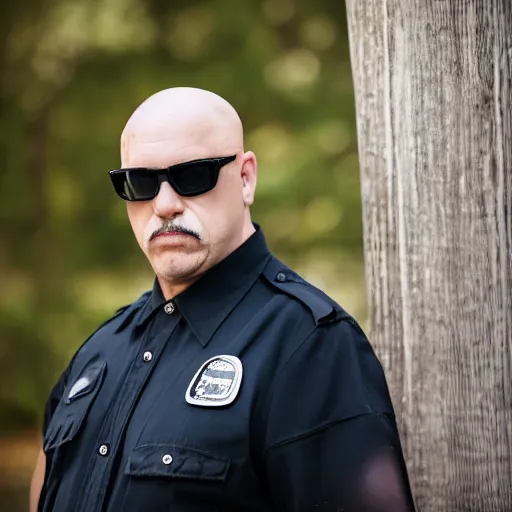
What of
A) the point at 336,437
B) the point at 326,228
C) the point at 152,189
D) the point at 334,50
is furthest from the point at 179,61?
the point at 336,437

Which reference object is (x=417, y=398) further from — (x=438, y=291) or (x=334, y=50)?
(x=334, y=50)

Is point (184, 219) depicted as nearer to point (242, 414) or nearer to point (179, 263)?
point (179, 263)

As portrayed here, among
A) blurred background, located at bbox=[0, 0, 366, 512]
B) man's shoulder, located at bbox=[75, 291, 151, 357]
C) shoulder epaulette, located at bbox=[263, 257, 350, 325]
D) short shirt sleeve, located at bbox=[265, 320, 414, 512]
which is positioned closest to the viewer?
short shirt sleeve, located at bbox=[265, 320, 414, 512]

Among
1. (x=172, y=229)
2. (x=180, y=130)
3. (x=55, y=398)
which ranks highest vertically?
(x=180, y=130)

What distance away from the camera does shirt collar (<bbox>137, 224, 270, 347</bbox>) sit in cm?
208

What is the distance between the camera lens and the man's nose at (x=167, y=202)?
2.06 metres

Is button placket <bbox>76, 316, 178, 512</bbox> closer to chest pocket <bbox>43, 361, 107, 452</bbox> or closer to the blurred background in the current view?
chest pocket <bbox>43, 361, 107, 452</bbox>

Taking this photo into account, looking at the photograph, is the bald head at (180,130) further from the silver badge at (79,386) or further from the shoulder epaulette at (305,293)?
the silver badge at (79,386)

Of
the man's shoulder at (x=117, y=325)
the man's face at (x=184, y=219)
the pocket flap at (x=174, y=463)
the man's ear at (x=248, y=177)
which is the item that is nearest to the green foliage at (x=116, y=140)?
the man's shoulder at (x=117, y=325)

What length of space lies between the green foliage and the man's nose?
417cm

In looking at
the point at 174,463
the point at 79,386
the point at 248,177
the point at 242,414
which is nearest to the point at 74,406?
the point at 79,386

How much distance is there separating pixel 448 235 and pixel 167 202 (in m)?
0.66

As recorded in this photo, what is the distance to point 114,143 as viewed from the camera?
6578mm

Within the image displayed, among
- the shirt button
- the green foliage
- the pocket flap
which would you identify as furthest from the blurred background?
the pocket flap
